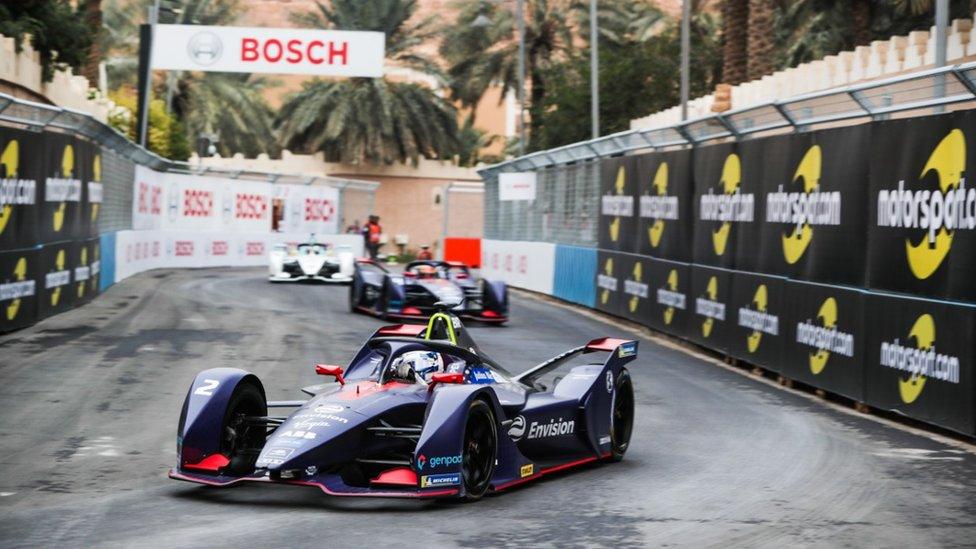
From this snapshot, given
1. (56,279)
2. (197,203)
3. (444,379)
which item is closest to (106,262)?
(56,279)

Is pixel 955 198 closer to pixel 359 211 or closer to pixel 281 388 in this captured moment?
pixel 281 388

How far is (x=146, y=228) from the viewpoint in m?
36.0

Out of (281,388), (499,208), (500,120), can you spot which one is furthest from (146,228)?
(500,120)

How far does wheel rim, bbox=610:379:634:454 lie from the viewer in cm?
1052

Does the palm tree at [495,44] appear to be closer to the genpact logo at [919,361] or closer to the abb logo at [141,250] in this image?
the abb logo at [141,250]

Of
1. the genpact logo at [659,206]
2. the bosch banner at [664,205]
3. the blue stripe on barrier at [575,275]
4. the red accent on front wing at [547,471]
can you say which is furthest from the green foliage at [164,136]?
the red accent on front wing at [547,471]

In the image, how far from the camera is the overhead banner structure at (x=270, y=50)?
41.6 meters

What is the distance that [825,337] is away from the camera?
14.6 metres

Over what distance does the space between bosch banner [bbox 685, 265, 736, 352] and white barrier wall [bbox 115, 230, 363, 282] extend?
14.3 metres

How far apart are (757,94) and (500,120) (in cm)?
8114

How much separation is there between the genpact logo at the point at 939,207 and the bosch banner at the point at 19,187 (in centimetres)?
1041

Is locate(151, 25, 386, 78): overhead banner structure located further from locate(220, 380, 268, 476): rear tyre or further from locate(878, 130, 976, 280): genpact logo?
locate(220, 380, 268, 476): rear tyre

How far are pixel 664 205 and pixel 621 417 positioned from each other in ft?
37.0

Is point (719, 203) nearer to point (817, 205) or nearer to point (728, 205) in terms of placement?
point (728, 205)
